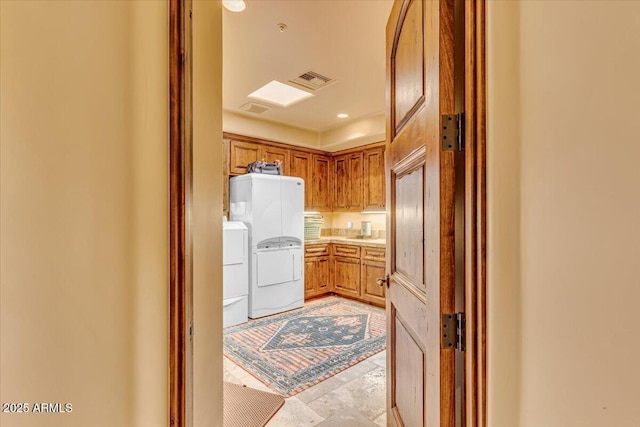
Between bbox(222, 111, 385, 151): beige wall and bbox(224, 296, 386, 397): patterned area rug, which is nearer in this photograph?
bbox(224, 296, 386, 397): patterned area rug

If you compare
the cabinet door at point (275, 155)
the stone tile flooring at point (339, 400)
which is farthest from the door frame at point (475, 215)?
the cabinet door at point (275, 155)

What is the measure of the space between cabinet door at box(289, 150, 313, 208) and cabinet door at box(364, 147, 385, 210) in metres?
0.88

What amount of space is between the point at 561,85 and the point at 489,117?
163 mm

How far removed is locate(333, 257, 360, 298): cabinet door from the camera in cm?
442

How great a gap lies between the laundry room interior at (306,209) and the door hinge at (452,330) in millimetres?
649

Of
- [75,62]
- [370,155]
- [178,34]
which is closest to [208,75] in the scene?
[178,34]

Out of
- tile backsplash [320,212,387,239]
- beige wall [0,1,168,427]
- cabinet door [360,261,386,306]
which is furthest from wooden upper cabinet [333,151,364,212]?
beige wall [0,1,168,427]

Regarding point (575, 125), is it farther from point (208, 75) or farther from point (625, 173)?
point (208, 75)

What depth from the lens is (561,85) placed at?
65 centimetres

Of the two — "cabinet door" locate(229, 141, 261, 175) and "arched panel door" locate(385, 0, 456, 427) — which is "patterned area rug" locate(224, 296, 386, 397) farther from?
"cabinet door" locate(229, 141, 261, 175)

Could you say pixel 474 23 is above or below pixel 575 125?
above

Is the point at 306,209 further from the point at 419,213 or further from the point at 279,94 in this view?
the point at 419,213

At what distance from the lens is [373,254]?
4.21m

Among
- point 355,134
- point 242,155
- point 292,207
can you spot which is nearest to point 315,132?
point 355,134
